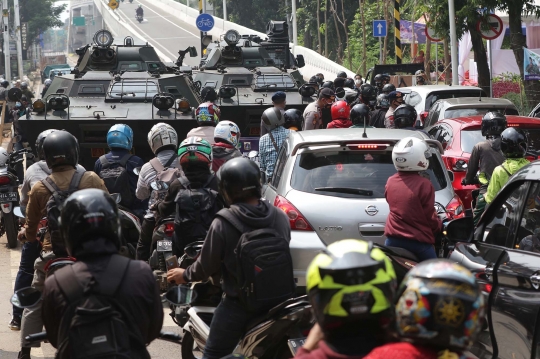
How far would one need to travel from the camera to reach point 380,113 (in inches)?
597

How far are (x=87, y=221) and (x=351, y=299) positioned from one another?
1.28 meters

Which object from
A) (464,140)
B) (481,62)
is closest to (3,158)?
(464,140)

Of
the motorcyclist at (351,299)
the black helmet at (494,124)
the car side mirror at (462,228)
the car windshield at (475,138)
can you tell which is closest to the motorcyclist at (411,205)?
the car side mirror at (462,228)

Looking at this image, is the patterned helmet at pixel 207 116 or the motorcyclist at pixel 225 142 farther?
the patterned helmet at pixel 207 116

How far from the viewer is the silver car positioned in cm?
771

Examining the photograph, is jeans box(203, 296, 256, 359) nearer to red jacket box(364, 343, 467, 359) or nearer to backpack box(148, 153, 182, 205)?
red jacket box(364, 343, 467, 359)

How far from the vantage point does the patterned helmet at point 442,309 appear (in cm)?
280

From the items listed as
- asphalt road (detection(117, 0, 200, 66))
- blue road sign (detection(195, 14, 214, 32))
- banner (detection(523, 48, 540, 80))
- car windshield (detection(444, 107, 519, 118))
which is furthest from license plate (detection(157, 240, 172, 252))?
asphalt road (detection(117, 0, 200, 66))

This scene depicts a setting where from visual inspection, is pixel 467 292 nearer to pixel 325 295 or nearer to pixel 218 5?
pixel 325 295

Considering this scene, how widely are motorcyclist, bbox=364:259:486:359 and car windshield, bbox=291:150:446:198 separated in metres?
4.93

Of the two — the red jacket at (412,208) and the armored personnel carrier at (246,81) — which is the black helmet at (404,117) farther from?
the armored personnel carrier at (246,81)

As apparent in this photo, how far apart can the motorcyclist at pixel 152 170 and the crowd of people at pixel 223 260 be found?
11 mm

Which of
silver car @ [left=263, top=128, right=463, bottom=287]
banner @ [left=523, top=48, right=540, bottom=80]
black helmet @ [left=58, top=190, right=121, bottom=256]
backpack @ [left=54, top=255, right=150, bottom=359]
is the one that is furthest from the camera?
banner @ [left=523, top=48, right=540, bottom=80]

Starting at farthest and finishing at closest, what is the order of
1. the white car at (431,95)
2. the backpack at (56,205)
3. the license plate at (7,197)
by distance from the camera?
the white car at (431,95), the license plate at (7,197), the backpack at (56,205)
